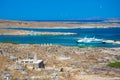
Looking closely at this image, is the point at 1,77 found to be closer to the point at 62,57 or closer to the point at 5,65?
the point at 5,65

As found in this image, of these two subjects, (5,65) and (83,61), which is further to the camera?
(83,61)

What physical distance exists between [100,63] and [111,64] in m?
2.17

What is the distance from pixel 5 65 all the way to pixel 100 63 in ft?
41.9

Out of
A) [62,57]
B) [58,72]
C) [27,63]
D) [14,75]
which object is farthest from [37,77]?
[62,57]

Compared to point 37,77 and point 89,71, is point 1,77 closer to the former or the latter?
point 37,77

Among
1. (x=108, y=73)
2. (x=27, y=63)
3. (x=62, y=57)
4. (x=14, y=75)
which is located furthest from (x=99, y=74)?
(x=62, y=57)

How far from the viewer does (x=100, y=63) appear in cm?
4244

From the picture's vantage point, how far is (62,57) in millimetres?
46406

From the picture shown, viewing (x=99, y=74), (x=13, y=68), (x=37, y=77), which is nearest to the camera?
(x=37, y=77)

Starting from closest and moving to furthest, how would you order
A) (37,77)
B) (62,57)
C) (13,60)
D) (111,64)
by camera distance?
(37,77) < (13,60) < (111,64) < (62,57)

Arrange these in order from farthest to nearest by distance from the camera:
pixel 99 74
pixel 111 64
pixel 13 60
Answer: pixel 111 64 < pixel 13 60 < pixel 99 74

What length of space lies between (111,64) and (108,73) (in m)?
5.53

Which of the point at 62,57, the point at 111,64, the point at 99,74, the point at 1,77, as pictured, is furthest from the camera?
the point at 62,57

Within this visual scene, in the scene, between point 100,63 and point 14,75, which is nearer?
point 14,75
